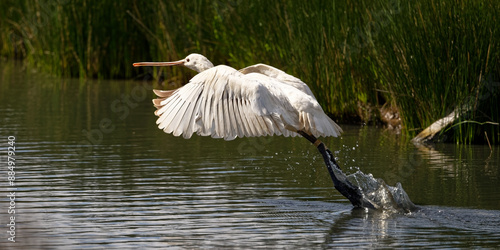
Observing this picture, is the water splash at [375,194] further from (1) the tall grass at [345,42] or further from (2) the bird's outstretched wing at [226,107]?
(1) the tall grass at [345,42]

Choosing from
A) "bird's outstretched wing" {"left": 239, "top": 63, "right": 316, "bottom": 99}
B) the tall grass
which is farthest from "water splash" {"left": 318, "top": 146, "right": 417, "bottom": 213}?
the tall grass

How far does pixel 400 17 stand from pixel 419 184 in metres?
2.44

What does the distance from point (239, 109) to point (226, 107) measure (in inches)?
3.9

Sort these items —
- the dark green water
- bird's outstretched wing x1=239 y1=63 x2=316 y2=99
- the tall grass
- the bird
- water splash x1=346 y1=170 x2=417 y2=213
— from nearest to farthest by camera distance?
the dark green water → the bird → water splash x1=346 y1=170 x2=417 y2=213 → bird's outstretched wing x1=239 y1=63 x2=316 y2=99 → the tall grass

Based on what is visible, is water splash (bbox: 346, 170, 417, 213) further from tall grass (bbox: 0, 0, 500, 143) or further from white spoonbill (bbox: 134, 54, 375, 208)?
tall grass (bbox: 0, 0, 500, 143)

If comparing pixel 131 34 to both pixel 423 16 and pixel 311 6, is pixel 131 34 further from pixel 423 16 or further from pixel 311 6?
pixel 423 16

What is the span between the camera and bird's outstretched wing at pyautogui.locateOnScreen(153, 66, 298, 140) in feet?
20.4

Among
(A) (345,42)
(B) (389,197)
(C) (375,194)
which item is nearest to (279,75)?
(C) (375,194)

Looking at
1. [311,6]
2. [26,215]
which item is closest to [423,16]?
[311,6]

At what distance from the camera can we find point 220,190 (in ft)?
23.1

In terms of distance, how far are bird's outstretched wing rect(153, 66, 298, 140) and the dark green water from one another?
2.02 ft

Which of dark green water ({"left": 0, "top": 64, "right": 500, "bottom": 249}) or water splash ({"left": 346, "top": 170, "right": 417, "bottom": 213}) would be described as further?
water splash ({"left": 346, "top": 170, "right": 417, "bottom": 213})

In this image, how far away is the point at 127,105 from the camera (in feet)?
40.6

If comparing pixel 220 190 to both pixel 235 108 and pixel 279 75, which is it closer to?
pixel 235 108
